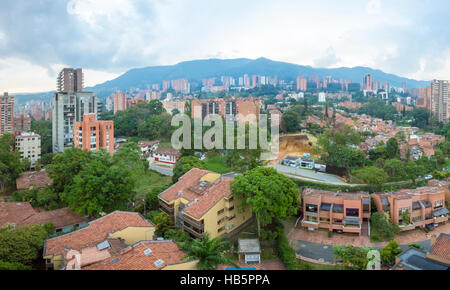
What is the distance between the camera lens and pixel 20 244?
459 centimetres

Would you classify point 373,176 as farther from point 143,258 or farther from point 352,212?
point 143,258

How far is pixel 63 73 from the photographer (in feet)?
63.6

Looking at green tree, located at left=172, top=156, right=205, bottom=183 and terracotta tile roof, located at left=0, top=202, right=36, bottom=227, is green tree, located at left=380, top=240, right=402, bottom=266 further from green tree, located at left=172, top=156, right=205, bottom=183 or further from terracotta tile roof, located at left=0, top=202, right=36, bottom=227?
terracotta tile roof, located at left=0, top=202, right=36, bottom=227

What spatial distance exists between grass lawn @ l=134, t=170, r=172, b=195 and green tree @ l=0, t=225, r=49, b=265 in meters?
4.09

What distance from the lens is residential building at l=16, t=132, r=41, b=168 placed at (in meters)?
13.1

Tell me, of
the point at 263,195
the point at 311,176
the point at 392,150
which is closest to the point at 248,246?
the point at 263,195

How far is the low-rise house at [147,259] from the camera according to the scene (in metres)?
4.14

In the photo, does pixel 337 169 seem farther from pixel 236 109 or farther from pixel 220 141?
pixel 236 109

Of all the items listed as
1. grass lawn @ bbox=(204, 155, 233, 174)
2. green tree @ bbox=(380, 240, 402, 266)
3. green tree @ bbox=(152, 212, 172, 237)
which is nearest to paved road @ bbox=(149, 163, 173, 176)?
grass lawn @ bbox=(204, 155, 233, 174)

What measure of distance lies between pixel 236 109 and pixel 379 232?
1327 cm

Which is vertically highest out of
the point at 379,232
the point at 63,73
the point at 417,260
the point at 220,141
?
the point at 63,73

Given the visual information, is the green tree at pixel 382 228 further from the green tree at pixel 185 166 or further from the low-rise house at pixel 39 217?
the low-rise house at pixel 39 217

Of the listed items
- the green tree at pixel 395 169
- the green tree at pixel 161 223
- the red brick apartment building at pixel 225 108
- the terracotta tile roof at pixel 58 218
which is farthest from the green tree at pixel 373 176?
the red brick apartment building at pixel 225 108
